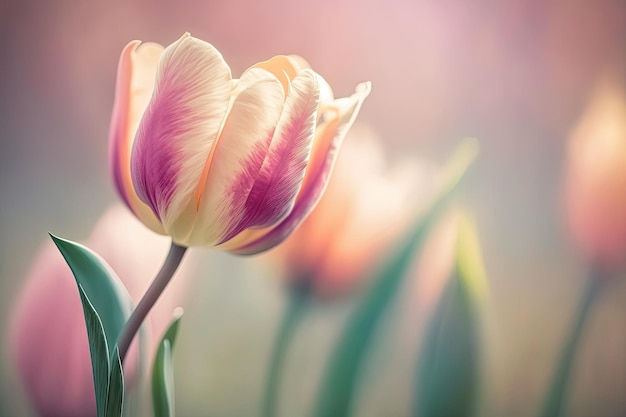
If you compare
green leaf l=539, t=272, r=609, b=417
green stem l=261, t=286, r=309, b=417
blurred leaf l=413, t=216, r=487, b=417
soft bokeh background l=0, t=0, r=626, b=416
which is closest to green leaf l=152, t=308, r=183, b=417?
soft bokeh background l=0, t=0, r=626, b=416

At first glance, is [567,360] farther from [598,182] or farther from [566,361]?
[598,182]

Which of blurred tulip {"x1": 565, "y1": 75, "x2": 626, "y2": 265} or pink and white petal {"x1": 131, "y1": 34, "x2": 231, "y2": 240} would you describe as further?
blurred tulip {"x1": 565, "y1": 75, "x2": 626, "y2": 265}

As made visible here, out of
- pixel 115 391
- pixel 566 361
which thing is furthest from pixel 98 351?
pixel 566 361

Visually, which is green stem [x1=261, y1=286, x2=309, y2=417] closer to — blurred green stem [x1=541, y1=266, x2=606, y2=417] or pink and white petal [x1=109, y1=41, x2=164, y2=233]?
pink and white petal [x1=109, y1=41, x2=164, y2=233]

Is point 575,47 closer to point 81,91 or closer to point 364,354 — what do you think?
point 364,354

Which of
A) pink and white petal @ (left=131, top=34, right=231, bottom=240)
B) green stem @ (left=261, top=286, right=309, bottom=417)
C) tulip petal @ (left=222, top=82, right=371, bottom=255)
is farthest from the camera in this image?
green stem @ (left=261, top=286, right=309, bottom=417)

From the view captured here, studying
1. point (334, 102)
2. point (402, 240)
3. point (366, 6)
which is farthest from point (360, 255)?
point (366, 6)
